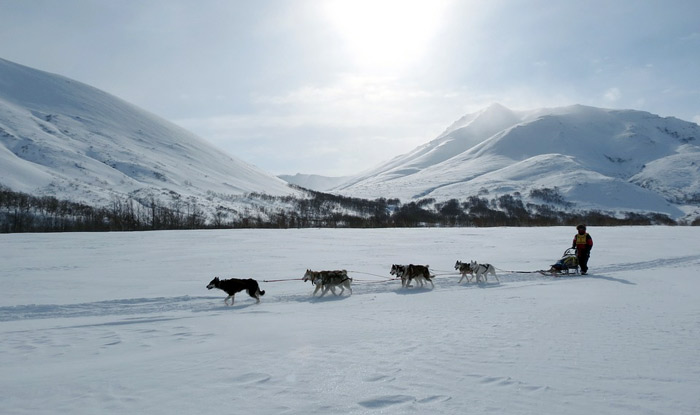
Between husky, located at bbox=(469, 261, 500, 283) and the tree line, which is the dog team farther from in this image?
the tree line

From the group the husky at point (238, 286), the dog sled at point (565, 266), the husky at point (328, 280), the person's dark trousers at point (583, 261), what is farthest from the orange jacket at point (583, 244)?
the husky at point (238, 286)

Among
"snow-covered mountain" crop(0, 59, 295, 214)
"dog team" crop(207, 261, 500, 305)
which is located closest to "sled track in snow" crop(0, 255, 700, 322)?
"dog team" crop(207, 261, 500, 305)

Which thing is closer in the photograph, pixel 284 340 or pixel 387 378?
pixel 387 378

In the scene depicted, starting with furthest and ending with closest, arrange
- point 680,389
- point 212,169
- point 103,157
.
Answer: point 212,169 < point 103,157 < point 680,389

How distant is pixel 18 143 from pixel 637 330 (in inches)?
5513

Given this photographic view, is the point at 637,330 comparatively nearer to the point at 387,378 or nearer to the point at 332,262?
the point at 387,378

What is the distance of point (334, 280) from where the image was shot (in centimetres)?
1277

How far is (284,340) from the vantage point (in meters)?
7.62

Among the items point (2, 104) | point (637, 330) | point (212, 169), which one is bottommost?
point (637, 330)

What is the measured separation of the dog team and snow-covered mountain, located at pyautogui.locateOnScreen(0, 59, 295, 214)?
8796 cm

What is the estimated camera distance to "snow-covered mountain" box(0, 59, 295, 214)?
9600 cm

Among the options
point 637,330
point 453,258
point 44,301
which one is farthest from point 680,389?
point 453,258

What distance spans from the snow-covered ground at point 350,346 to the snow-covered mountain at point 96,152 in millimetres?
87364

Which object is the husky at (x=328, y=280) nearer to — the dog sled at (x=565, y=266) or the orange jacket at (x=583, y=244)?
the dog sled at (x=565, y=266)
